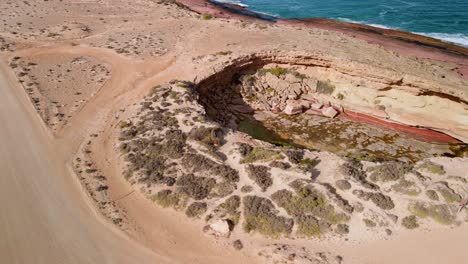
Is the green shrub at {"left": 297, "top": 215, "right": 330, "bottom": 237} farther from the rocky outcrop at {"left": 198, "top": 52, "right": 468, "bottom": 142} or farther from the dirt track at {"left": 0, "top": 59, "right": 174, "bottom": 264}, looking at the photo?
the rocky outcrop at {"left": 198, "top": 52, "right": 468, "bottom": 142}

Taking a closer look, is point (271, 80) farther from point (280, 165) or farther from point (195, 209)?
point (195, 209)

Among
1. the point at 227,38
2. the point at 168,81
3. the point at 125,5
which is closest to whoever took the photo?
the point at 168,81

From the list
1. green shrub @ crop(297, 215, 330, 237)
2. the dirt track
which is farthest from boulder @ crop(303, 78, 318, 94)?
the dirt track

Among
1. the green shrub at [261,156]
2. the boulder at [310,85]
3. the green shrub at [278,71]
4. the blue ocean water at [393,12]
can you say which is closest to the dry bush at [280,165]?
the green shrub at [261,156]

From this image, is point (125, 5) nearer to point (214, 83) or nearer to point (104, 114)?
point (214, 83)

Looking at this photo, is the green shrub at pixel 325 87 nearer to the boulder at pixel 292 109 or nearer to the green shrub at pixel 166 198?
the boulder at pixel 292 109

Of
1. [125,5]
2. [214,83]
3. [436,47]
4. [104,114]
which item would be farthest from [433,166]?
[125,5]
